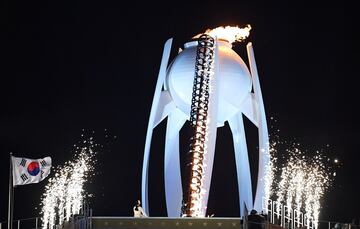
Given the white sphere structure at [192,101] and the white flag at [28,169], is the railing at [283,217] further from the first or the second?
the white flag at [28,169]

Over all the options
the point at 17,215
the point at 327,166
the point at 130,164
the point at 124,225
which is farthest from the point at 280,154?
the point at 124,225

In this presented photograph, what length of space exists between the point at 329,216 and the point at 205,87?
1682 centimetres

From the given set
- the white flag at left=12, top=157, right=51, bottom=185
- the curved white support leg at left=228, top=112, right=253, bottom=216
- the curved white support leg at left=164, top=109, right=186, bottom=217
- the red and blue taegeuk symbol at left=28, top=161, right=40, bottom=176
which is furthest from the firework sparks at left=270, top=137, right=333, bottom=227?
the red and blue taegeuk symbol at left=28, top=161, right=40, bottom=176

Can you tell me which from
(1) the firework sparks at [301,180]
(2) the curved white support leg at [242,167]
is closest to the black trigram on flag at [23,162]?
(2) the curved white support leg at [242,167]

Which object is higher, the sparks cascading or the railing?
the sparks cascading

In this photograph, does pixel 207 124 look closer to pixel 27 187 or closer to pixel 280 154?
pixel 280 154

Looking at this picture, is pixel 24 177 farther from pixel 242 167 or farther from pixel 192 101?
pixel 242 167

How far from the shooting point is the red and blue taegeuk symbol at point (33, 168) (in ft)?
60.5

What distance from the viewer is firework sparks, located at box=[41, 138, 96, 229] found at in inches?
1532

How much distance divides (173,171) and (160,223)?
13214 millimetres

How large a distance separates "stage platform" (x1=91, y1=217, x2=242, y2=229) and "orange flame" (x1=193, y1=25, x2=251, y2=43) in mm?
15208

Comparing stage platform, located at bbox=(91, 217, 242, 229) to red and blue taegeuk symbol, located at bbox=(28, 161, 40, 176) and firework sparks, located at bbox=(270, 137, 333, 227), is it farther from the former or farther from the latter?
firework sparks, located at bbox=(270, 137, 333, 227)

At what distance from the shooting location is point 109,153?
5619cm

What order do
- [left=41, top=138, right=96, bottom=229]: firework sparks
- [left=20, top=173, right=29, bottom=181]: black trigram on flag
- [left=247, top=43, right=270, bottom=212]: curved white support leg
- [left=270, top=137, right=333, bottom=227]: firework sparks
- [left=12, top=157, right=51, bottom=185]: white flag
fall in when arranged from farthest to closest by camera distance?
[left=270, top=137, right=333, bottom=227]: firework sparks < [left=41, top=138, right=96, bottom=229]: firework sparks < [left=247, top=43, right=270, bottom=212]: curved white support leg < [left=20, top=173, right=29, bottom=181]: black trigram on flag < [left=12, top=157, right=51, bottom=185]: white flag
